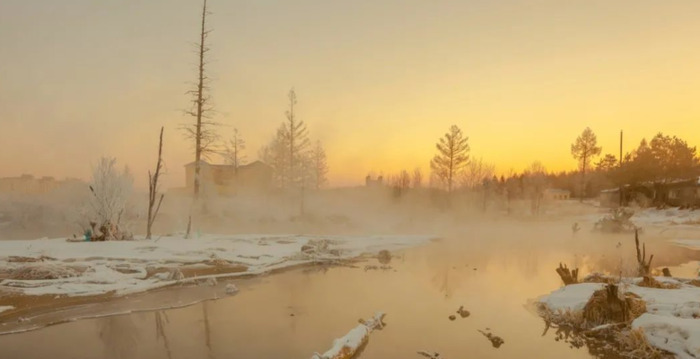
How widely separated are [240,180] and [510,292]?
156 feet

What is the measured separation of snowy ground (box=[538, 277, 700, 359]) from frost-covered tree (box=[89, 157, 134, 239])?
20202 millimetres

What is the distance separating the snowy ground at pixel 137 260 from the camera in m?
14.9

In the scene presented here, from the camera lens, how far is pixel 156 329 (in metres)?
Result: 11.4

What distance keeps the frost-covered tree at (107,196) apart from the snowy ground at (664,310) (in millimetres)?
20202

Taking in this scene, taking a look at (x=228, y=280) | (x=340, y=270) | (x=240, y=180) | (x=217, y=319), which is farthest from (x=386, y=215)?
(x=217, y=319)

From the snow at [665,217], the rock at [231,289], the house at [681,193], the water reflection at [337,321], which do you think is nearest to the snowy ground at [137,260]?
the water reflection at [337,321]

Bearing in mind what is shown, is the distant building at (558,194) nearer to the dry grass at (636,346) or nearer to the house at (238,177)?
the house at (238,177)

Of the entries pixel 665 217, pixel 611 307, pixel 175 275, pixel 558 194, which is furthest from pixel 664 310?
pixel 558 194

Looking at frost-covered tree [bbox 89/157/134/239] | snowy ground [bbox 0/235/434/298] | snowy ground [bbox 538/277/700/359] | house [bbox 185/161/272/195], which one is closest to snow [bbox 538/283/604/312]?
snowy ground [bbox 538/277/700/359]

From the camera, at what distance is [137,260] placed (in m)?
19.1

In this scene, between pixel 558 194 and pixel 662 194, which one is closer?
pixel 662 194

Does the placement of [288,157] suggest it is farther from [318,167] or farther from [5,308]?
[5,308]

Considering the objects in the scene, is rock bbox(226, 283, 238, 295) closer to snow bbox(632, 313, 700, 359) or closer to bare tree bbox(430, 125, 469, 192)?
snow bbox(632, 313, 700, 359)

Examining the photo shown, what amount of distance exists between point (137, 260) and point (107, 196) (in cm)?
639
